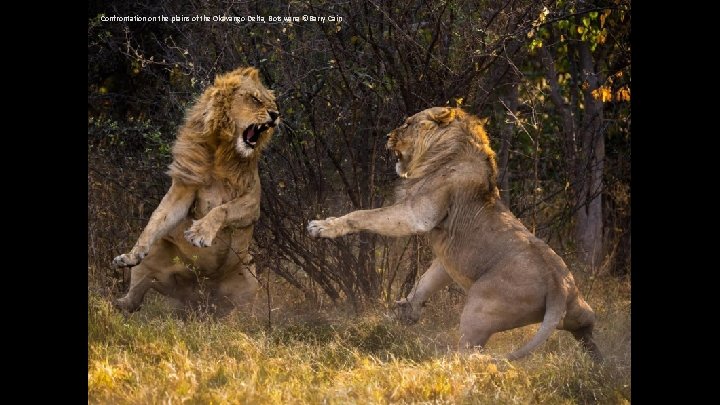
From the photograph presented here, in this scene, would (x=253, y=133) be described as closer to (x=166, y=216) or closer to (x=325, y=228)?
(x=166, y=216)

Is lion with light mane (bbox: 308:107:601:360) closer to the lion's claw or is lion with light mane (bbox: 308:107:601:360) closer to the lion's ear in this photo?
the lion's ear

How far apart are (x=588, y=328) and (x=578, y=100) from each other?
450cm

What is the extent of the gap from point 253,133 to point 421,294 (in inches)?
52.7

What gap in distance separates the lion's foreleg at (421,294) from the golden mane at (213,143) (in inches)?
46.0

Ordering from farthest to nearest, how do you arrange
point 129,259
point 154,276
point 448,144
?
1. point 154,276
2. point 448,144
3. point 129,259

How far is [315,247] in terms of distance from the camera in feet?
25.0

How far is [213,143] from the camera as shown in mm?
6504

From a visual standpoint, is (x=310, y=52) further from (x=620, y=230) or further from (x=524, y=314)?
(x=620, y=230)

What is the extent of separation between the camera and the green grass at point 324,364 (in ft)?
16.0

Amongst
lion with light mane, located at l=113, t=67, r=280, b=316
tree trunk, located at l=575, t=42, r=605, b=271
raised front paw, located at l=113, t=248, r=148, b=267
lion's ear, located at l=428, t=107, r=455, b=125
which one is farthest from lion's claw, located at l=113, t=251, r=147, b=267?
tree trunk, located at l=575, t=42, r=605, b=271

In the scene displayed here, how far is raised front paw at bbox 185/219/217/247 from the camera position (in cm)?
605

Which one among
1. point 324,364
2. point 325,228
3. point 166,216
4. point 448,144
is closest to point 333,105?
point 448,144

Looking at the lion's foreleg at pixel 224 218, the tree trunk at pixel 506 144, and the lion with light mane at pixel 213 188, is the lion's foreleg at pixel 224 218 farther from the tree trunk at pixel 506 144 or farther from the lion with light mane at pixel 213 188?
the tree trunk at pixel 506 144
